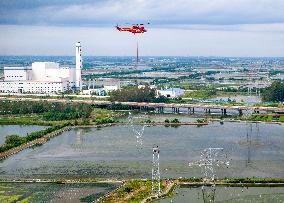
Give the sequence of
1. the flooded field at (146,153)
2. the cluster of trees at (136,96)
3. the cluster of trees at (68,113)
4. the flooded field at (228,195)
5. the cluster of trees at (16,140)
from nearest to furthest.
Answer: the flooded field at (228,195)
the flooded field at (146,153)
the cluster of trees at (16,140)
the cluster of trees at (68,113)
the cluster of trees at (136,96)

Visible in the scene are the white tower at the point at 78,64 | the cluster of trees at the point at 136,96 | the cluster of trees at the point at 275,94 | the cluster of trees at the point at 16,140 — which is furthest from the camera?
the white tower at the point at 78,64

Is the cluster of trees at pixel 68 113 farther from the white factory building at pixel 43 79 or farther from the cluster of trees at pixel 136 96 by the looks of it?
the white factory building at pixel 43 79

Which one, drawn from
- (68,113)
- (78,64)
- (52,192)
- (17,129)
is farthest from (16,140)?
(78,64)

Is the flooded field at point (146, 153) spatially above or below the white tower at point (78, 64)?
below

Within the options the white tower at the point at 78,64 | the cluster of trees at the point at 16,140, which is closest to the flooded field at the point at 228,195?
the cluster of trees at the point at 16,140

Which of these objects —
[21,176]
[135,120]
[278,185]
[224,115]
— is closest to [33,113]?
[135,120]

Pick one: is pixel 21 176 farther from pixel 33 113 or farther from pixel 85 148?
pixel 33 113

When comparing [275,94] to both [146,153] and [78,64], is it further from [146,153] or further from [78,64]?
[146,153]

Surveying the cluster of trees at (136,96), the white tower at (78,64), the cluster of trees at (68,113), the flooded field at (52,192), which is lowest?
the flooded field at (52,192)
